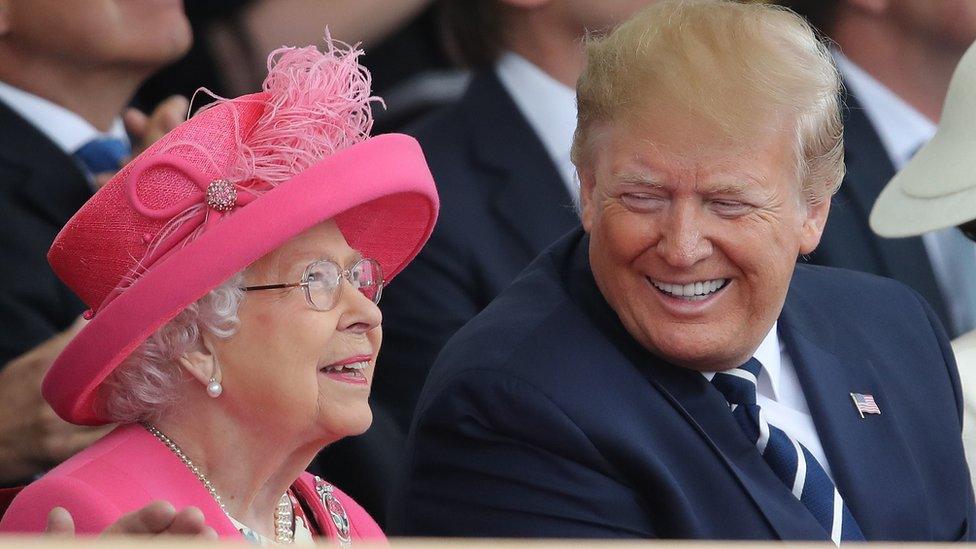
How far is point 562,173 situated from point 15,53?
4.47 ft

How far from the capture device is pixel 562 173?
12.7 ft

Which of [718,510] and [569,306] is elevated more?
[569,306]

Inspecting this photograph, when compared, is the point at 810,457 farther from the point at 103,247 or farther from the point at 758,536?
the point at 103,247

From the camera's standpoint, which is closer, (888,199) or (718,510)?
(718,510)

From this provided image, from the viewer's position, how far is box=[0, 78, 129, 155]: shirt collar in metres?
3.58

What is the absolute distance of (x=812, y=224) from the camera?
8.43 feet

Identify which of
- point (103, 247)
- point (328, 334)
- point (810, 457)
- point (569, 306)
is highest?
point (103, 247)

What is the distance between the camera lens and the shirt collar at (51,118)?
358cm

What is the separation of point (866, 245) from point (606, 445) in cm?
192

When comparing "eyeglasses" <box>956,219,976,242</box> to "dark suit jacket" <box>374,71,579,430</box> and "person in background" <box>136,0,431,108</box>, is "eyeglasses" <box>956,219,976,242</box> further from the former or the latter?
"person in background" <box>136,0,431,108</box>

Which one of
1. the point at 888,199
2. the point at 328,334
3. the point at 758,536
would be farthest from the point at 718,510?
the point at 888,199

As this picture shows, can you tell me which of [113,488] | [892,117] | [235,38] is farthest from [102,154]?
[892,117]

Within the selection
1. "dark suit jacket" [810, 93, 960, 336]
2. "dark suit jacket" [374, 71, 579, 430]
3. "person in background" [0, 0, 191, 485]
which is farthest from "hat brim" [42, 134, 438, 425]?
"dark suit jacket" [810, 93, 960, 336]

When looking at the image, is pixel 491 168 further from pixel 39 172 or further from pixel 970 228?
pixel 970 228
